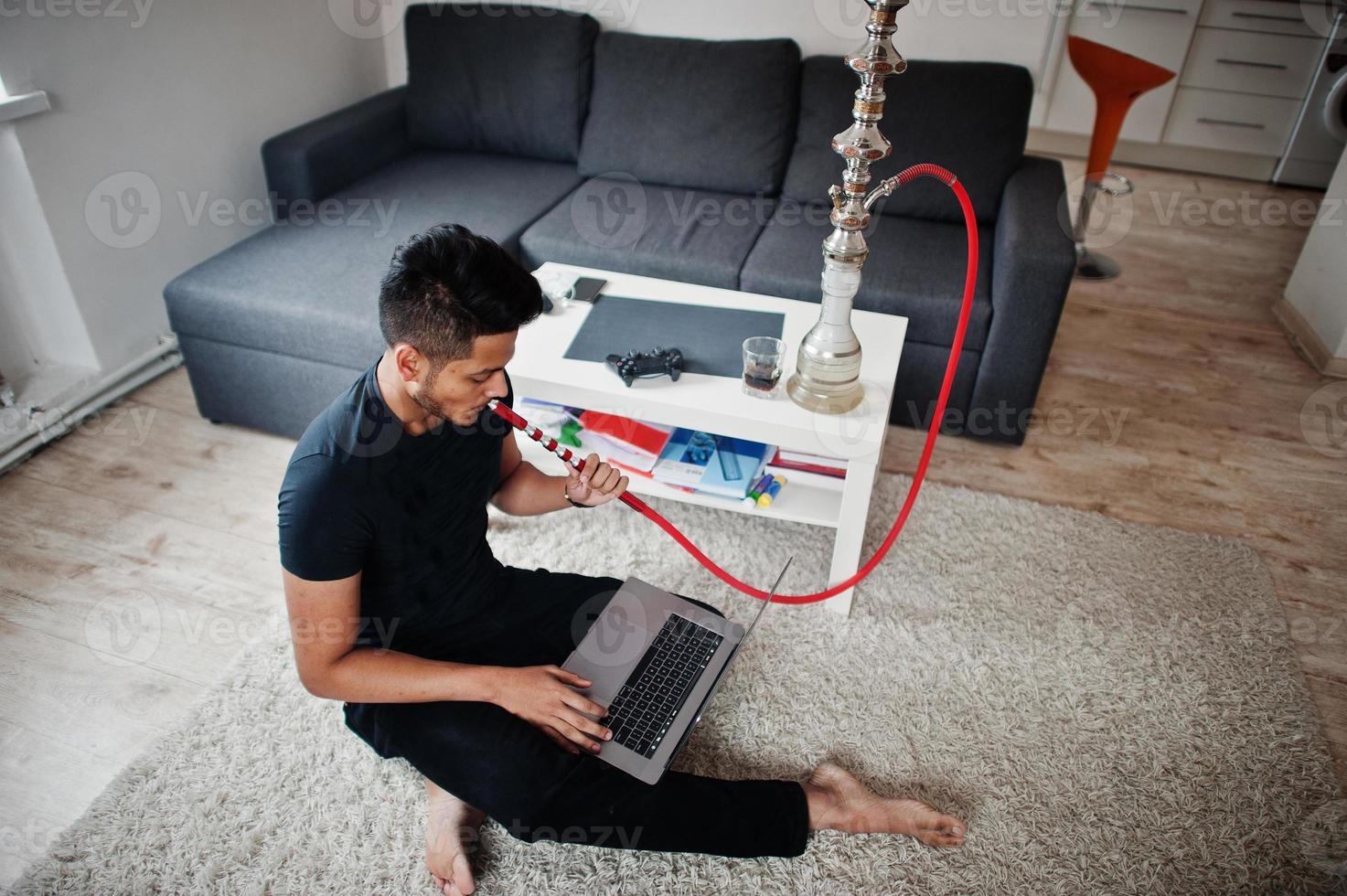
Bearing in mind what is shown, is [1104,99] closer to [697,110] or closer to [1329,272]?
[1329,272]

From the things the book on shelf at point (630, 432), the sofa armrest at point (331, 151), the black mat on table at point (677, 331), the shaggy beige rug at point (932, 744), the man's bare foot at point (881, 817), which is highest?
the sofa armrest at point (331, 151)

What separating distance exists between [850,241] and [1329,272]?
A: 6.63 ft

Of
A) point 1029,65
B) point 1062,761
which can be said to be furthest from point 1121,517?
point 1029,65

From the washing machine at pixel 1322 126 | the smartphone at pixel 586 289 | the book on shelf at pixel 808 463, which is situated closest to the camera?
the book on shelf at pixel 808 463

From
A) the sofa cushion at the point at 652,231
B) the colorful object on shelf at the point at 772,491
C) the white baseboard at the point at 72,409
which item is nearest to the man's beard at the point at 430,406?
the colorful object on shelf at the point at 772,491

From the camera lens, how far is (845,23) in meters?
2.84

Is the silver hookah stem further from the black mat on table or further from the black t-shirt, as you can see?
the black t-shirt

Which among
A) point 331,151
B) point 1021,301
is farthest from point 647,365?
point 331,151

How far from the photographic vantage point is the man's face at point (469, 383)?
1212mm

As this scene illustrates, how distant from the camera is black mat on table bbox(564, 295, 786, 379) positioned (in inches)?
76.4

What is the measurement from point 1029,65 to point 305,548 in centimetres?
264

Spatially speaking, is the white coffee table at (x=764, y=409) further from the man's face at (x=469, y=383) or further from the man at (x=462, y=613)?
the man's face at (x=469, y=383)

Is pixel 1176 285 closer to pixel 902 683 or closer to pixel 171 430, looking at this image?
pixel 902 683

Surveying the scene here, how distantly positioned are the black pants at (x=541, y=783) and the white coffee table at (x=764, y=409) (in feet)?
1.67
